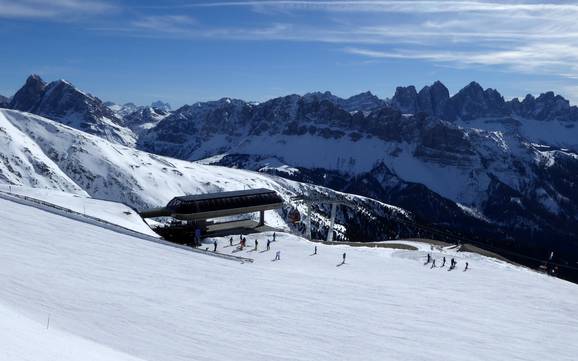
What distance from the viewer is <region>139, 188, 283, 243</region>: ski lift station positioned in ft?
214

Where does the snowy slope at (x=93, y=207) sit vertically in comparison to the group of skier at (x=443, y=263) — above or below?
above

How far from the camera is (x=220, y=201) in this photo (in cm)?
7344

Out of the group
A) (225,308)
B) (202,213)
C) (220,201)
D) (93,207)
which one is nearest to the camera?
(225,308)

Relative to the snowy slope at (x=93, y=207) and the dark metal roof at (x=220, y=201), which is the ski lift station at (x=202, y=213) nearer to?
the dark metal roof at (x=220, y=201)

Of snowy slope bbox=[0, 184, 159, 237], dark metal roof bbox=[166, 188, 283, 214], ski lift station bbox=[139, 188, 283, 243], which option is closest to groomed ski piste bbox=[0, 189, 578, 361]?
snowy slope bbox=[0, 184, 159, 237]

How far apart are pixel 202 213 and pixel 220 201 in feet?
16.8

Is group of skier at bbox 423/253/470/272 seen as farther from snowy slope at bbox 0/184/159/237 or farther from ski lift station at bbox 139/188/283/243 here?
snowy slope at bbox 0/184/159/237

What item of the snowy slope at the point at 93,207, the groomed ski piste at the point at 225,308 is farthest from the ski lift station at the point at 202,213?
the groomed ski piste at the point at 225,308

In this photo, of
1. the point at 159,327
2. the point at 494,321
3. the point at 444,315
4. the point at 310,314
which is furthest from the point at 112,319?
the point at 494,321

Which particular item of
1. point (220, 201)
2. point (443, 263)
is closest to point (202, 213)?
point (220, 201)

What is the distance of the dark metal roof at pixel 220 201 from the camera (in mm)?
69438

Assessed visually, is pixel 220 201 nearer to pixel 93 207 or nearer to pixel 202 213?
pixel 202 213

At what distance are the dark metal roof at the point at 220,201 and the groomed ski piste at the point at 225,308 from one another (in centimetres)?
2662

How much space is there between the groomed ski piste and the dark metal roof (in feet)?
87.3
